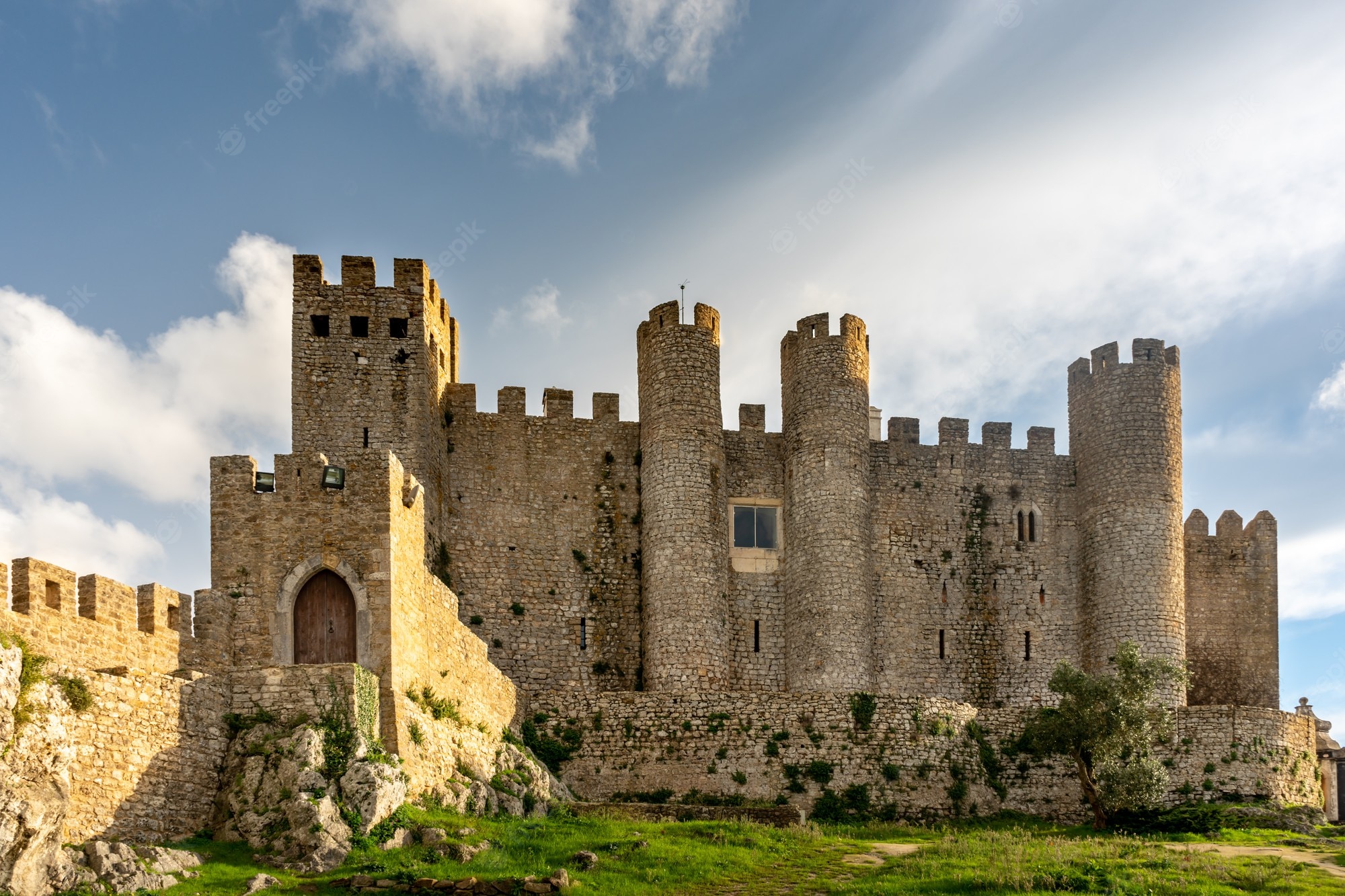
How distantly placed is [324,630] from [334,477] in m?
2.82

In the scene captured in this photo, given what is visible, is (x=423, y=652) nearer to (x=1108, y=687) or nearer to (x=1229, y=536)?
(x=1108, y=687)

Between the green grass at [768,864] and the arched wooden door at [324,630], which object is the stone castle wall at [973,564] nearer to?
the green grass at [768,864]

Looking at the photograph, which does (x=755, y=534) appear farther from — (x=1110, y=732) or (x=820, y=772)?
(x=1110, y=732)

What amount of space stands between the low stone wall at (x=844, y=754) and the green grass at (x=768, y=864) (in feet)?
15.1

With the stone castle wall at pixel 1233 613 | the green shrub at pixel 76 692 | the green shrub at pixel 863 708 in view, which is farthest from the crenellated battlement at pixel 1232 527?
the green shrub at pixel 76 692

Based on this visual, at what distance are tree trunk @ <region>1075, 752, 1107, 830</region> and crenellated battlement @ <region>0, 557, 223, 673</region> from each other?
19.6m

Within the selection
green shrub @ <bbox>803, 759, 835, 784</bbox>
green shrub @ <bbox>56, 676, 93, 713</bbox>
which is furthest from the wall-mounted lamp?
green shrub @ <bbox>803, 759, 835, 784</bbox>

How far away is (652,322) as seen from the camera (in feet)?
129

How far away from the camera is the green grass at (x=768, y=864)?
21.1 m

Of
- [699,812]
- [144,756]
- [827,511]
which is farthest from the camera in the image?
[827,511]

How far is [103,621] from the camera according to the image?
22.2 m

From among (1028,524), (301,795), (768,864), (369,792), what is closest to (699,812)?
(768,864)

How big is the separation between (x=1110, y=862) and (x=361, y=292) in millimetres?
23536

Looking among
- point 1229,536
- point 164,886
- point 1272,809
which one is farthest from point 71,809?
point 1229,536
